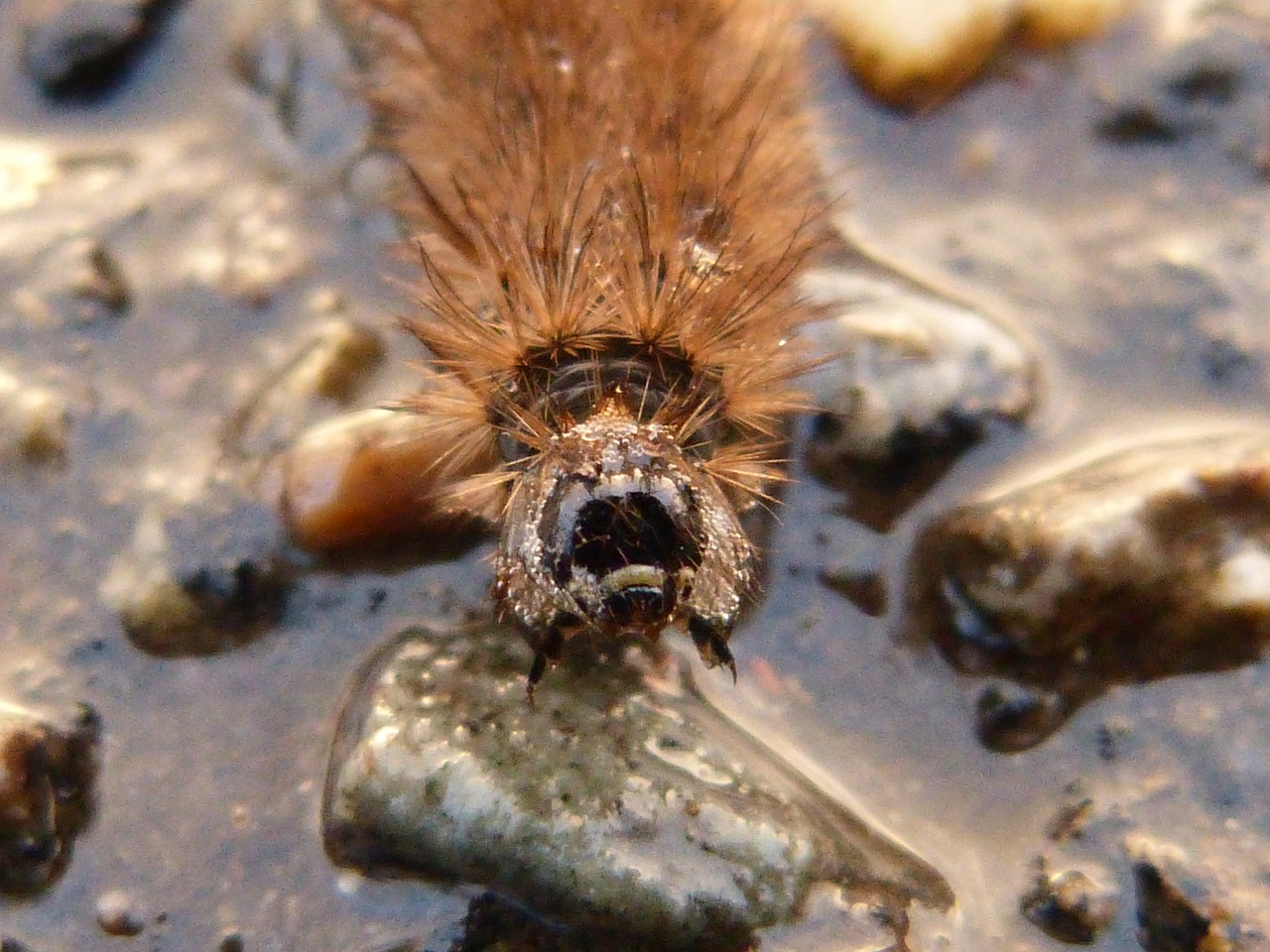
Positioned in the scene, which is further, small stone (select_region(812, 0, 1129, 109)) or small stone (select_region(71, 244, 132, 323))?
small stone (select_region(812, 0, 1129, 109))

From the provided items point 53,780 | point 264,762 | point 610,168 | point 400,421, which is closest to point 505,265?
point 610,168

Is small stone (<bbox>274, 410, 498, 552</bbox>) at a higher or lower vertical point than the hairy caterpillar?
lower

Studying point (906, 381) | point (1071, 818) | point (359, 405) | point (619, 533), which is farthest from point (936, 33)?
point (1071, 818)

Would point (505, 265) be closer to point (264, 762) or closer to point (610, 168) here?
point (610, 168)

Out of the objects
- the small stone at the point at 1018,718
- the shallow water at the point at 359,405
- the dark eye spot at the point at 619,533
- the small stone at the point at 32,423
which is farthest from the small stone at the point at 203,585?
the small stone at the point at 1018,718

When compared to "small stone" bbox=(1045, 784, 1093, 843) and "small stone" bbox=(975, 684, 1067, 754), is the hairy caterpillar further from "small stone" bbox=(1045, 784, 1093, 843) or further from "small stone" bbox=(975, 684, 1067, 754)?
"small stone" bbox=(1045, 784, 1093, 843)

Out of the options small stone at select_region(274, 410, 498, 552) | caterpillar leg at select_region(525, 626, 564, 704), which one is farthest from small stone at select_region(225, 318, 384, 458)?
caterpillar leg at select_region(525, 626, 564, 704)
